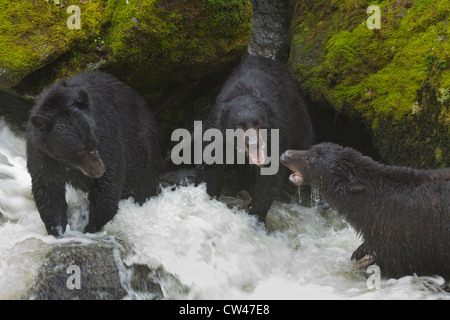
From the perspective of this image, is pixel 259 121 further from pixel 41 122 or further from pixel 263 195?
pixel 41 122

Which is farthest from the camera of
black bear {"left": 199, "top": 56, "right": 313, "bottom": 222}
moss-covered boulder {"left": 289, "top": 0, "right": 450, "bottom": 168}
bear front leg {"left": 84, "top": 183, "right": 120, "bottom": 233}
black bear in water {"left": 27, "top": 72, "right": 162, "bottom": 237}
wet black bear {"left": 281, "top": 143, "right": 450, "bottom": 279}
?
moss-covered boulder {"left": 289, "top": 0, "right": 450, "bottom": 168}

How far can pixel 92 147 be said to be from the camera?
19.0ft

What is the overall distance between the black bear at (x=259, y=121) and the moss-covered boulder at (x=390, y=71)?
0.82m

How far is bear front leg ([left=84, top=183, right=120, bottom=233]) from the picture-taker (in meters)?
6.46

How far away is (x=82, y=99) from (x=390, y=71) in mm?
5087

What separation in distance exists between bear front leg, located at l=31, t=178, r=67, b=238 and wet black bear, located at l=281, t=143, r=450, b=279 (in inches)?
122

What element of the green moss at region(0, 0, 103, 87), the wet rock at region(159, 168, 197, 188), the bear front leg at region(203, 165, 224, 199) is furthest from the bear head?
the wet rock at region(159, 168, 197, 188)

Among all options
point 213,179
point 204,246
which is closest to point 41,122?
point 204,246

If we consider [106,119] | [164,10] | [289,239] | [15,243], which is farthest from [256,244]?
[164,10]

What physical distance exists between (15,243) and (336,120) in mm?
5605

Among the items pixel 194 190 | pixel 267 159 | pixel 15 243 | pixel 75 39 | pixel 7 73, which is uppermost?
pixel 75 39

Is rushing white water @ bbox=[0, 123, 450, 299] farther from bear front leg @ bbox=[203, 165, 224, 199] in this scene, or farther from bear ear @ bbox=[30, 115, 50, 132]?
bear ear @ bbox=[30, 115, 50, 132]

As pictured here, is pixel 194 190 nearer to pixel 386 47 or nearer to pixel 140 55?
pixel 140 55

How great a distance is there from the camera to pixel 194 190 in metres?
8.02
